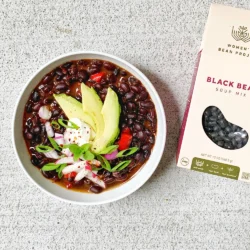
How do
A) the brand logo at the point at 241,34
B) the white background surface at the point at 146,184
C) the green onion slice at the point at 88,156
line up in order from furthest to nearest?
the white background surface at the point at 146,184 < the green onion slice at the point at 88,156 < the brand logo at the point at 241,34

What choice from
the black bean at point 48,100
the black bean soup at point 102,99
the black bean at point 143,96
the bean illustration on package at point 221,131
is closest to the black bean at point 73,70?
the black bean soup at point 102,99

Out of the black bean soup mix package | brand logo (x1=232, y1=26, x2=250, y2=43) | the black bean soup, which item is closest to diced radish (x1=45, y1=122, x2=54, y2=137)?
the black bean soup

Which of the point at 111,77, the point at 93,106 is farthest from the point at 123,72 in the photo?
the point at 93,106

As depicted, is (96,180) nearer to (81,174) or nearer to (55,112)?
(81,174)

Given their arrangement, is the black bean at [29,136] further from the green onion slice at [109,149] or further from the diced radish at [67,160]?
the green onion slice at [109,149]

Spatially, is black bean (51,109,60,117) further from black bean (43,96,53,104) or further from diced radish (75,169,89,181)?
diced radish (75,169,89,181)

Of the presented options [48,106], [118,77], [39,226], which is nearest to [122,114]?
[118,77]
